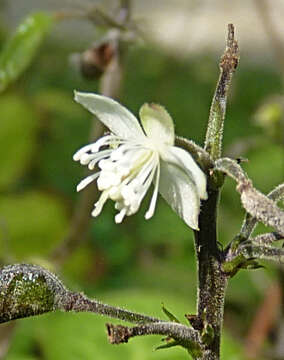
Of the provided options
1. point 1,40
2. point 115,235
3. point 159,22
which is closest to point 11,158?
point 115,235

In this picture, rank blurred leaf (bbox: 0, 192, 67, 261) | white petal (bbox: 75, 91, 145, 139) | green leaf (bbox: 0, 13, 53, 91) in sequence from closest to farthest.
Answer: white petal (bbox: 75, 91, 145, 139) → green leaf (bbox: 0, 13, 53, 91) → blurred leaf (bbox: 0, 192, 67, 261)

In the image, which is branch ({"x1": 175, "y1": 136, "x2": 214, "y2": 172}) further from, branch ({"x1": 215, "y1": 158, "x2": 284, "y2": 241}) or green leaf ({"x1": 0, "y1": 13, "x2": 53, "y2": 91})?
green leaf ({"x1": 0, "y1": 13, "x2": 53, "y2": 91})

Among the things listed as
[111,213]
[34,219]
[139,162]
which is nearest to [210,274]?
[139,162]

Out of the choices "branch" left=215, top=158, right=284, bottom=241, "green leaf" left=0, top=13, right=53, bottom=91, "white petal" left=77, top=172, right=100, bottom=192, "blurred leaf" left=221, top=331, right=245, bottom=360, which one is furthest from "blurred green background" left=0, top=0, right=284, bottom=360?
"branch" left=215, top=158, right=284, bottom=241

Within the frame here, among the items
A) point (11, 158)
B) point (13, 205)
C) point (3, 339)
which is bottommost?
point (3, 339)

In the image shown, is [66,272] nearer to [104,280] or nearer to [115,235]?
[104,280]

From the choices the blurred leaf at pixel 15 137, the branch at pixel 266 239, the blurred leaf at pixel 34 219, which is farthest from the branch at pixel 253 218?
the blurred leaf at pixel 15 137

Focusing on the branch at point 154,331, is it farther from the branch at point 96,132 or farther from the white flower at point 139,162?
the branch at point 96,132
